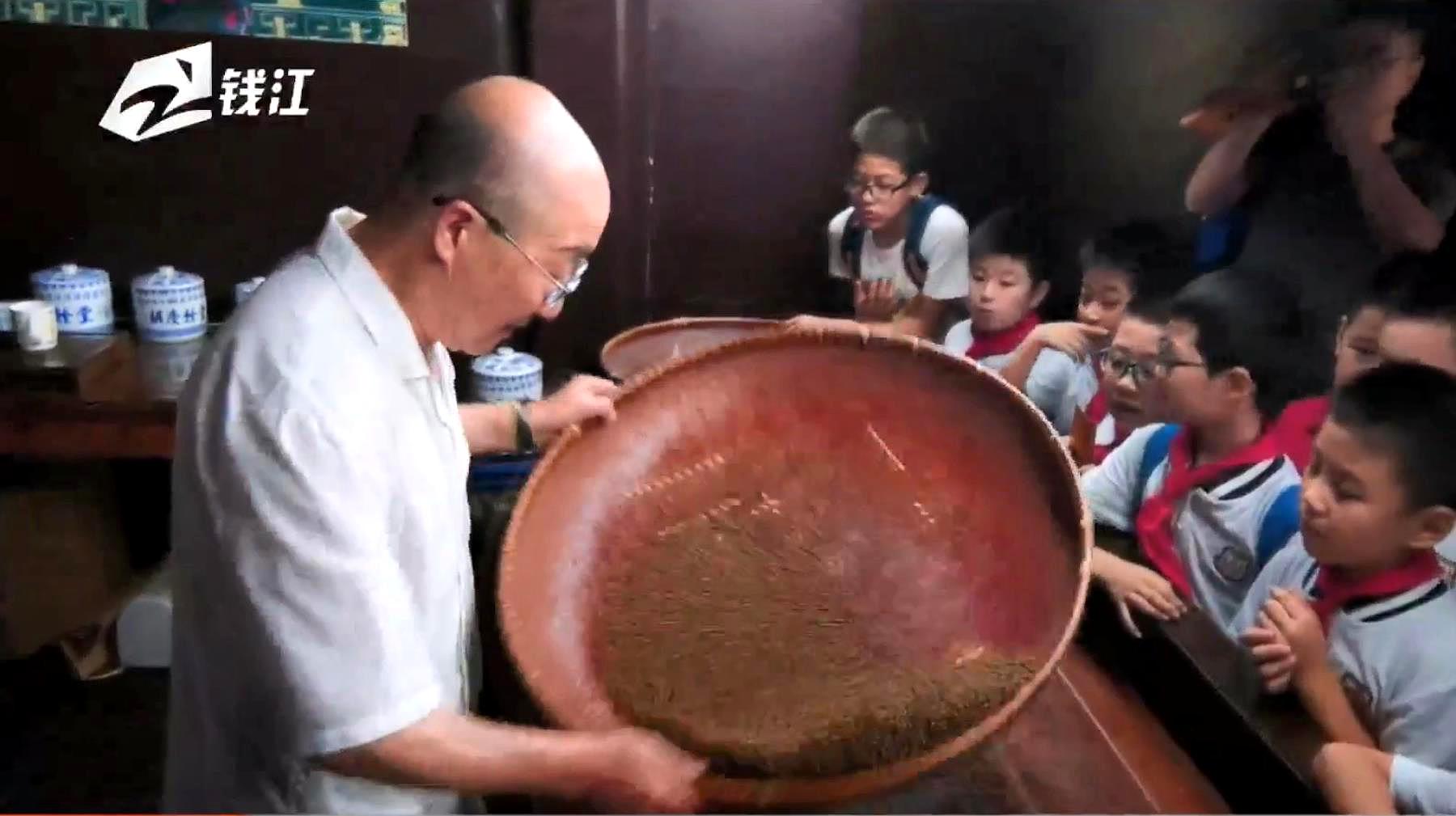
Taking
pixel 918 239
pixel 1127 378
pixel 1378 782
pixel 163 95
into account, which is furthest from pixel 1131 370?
pixel 163 95

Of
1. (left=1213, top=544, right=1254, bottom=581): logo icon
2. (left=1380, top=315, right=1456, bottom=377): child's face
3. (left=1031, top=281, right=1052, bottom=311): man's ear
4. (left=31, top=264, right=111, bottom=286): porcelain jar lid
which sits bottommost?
(left=1213, top=544, right=1254, bottom=581): logo icon

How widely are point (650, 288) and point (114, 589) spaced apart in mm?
898

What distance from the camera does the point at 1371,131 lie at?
0.76 m

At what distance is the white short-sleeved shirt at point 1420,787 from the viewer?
2.37 feet

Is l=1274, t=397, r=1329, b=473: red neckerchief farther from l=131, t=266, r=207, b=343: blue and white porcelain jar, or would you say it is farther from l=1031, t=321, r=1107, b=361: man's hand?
l=131, t=266, r=207, b=343: blue and white porcelain jar

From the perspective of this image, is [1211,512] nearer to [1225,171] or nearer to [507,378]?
[1225,171]

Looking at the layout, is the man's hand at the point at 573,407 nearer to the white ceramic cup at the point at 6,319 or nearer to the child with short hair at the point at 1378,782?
the child with short hair at the point at 1378,782

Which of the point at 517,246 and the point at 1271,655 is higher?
the point at 517,246

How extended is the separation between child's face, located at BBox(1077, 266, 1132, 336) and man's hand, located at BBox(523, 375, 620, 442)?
39 centimetres

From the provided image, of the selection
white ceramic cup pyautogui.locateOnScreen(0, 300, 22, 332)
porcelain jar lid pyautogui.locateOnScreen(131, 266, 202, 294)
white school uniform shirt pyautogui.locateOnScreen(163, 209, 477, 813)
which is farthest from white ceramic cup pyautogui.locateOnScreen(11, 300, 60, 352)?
white school uniform shirt pyautogui.locateOnScreen(163, 209, 477, 813)

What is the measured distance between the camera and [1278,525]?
32.8 inches

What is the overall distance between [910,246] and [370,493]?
0.54 m

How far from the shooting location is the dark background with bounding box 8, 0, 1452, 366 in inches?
34.9

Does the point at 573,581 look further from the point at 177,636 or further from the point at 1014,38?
the point at 1014,38
